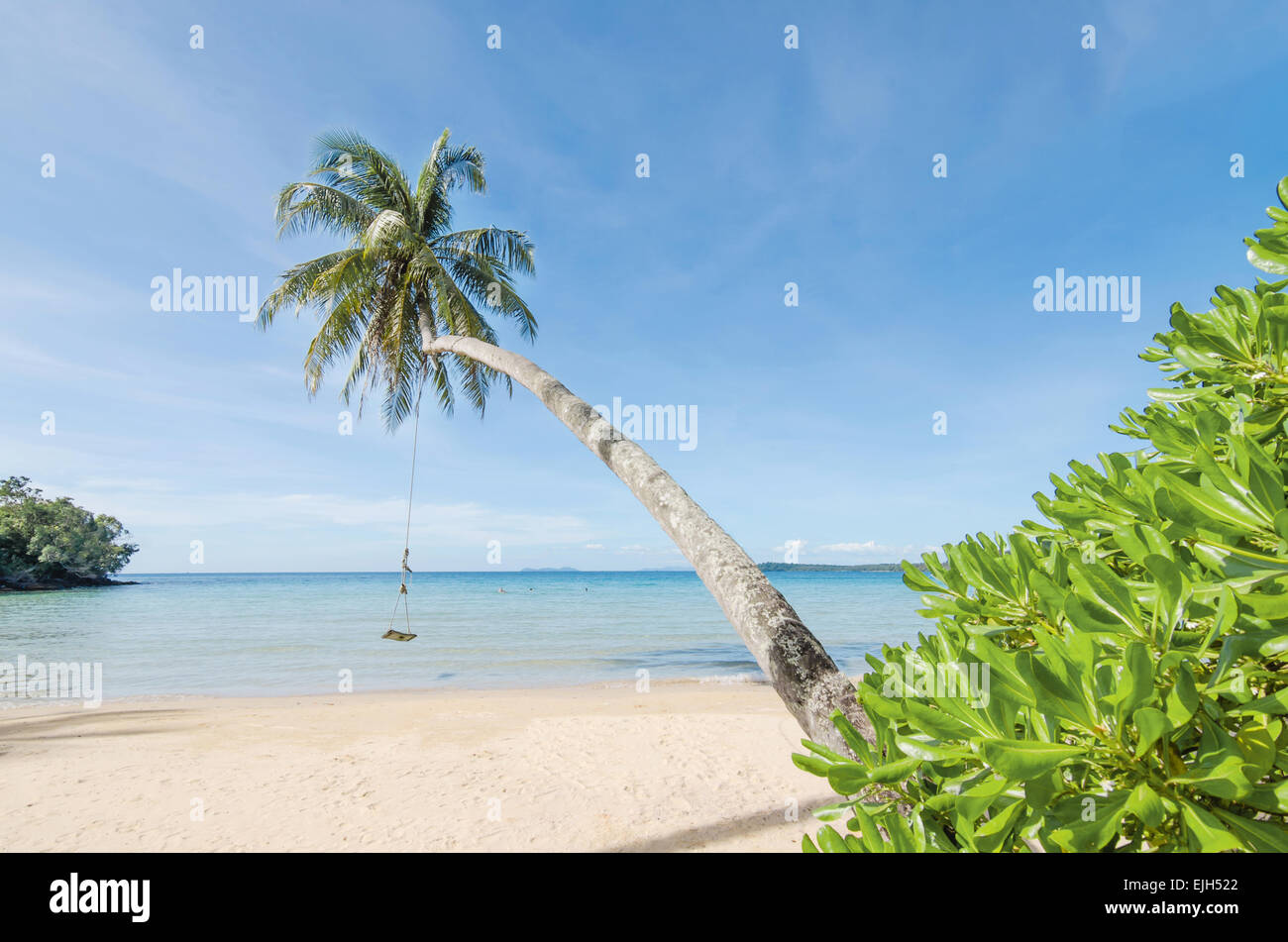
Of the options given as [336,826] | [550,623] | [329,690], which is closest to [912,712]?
[336,826]

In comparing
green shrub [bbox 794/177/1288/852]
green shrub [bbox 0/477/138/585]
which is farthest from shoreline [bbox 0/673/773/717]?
green shrub [bbox 0/477/138/585]

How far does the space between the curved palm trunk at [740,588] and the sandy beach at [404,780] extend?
3248 mm

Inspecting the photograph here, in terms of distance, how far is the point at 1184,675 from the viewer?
55cm

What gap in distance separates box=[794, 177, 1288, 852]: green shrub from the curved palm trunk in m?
0.80

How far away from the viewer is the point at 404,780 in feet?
19.9

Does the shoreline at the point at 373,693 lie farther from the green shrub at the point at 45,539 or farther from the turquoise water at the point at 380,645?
the green shrub at the point at 45,539

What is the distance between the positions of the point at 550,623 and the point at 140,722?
1639 centimetres

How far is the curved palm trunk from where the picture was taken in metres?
→ 1.74

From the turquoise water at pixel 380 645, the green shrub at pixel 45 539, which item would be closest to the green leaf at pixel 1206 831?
the turquoise water at pixel 380 645

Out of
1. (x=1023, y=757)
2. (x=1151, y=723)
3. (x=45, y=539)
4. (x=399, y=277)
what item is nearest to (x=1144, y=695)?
(x=1151, y=723)

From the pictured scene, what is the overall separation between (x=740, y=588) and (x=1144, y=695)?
1.68 metres

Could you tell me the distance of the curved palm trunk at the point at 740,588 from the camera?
5.71 ft

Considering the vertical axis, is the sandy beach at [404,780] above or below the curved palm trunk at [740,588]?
below

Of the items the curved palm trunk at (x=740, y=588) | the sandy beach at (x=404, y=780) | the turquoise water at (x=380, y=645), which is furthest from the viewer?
the turquoise water at (x=380, y=645)
